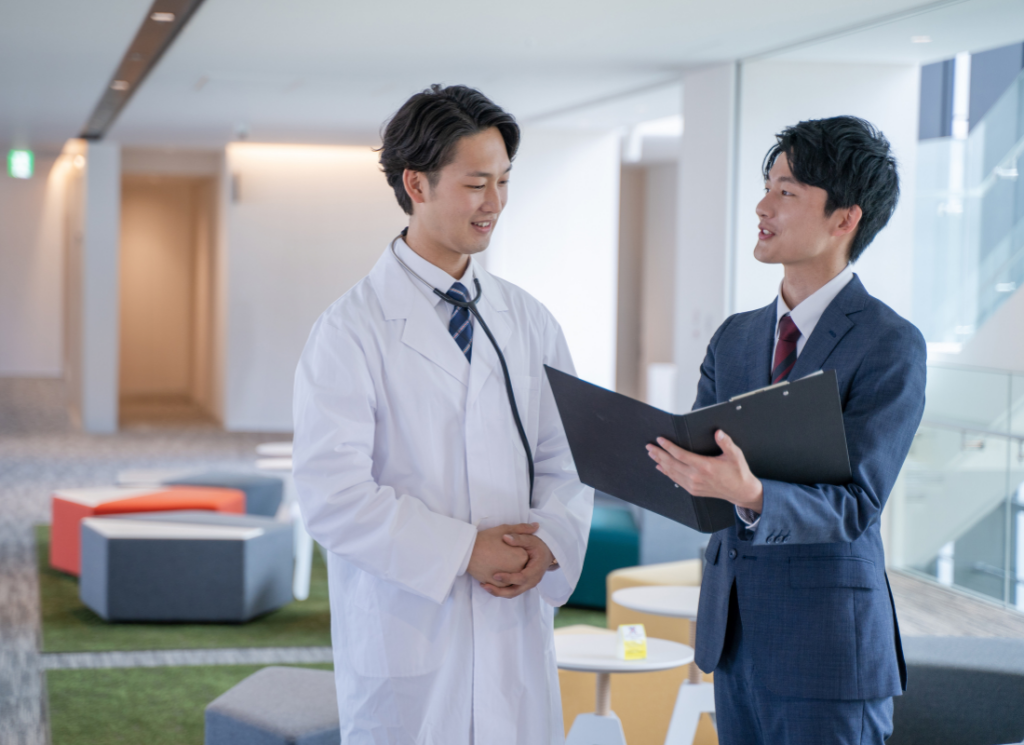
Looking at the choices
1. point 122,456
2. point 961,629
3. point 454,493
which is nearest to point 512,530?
point 454,493

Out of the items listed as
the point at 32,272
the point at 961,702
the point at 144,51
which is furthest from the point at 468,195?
the point at 32,272

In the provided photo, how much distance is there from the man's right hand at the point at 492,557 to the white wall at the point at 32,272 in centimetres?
1680

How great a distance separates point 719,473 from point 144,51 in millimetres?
6534

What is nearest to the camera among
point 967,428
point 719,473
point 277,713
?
point 719,473

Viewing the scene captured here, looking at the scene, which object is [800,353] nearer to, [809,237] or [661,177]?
[809,237]

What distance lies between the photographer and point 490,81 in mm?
8031

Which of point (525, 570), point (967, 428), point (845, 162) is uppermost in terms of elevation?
point (845, 162)

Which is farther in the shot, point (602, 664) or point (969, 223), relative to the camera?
point (969, 223)

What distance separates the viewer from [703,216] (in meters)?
7.05

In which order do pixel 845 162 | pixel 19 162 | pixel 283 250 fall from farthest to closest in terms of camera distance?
pixel 19 162 < pixel 283 250 < pixel 845 162

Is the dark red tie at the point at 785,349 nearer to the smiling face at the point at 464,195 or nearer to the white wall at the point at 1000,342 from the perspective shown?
the smiling face at the point at 464,195

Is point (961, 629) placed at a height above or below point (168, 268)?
below

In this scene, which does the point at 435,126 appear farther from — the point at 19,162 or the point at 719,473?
the point at 19,162

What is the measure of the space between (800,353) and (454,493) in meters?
0.71
